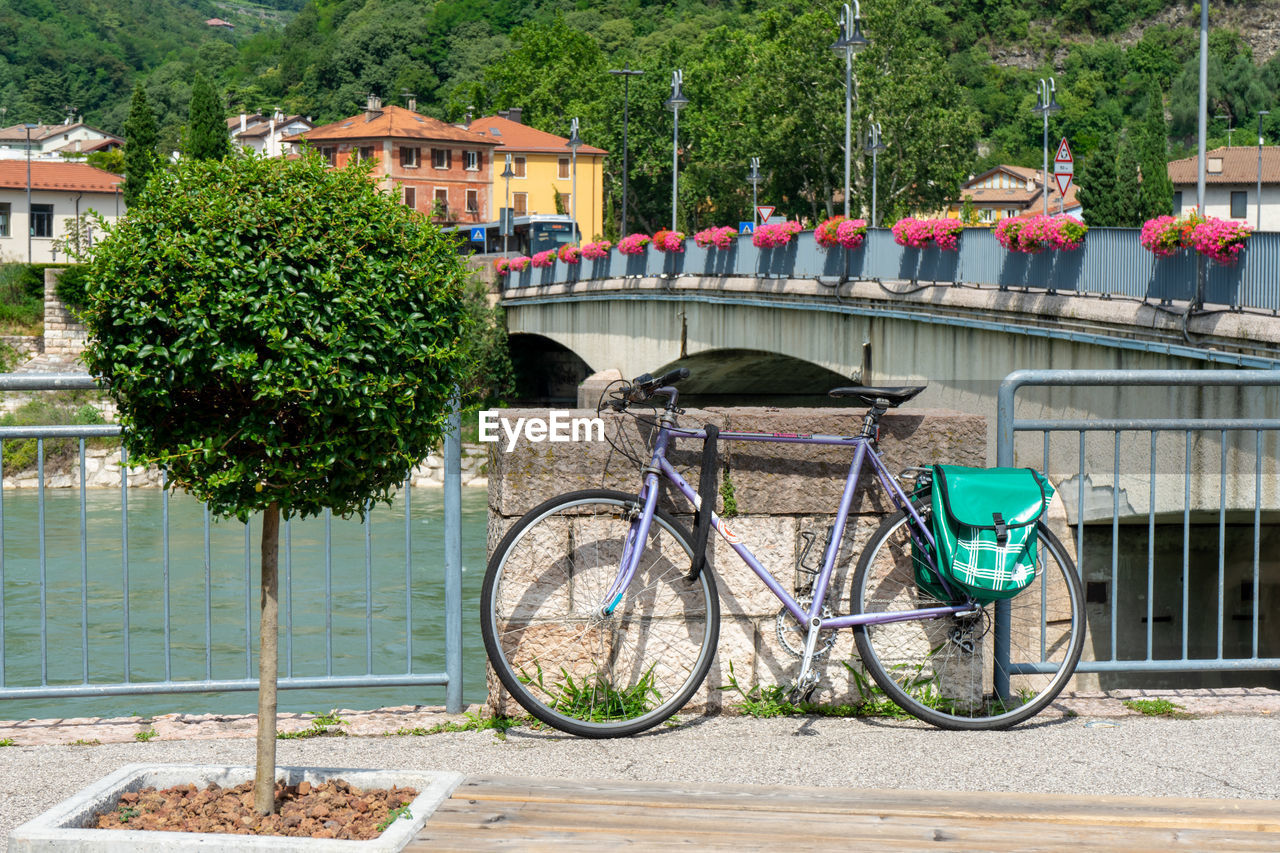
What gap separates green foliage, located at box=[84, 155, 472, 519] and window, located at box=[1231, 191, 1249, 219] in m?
81.3

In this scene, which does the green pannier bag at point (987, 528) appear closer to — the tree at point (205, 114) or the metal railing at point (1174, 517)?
the metal railing at point (1174, 517)

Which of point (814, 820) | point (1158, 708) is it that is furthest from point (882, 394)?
point (814, 820)

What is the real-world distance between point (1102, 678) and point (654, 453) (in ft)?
30.3

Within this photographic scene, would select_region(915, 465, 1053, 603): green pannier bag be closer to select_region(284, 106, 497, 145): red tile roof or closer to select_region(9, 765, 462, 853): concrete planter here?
select_region(9, 765, 462, 853): concrete planter

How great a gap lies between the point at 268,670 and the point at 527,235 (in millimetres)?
71851

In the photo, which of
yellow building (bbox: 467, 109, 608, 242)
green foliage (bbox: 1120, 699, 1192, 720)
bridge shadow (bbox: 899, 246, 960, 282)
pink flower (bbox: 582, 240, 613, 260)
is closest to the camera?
green foliage (bbox: 1120, 699, 1192, 720)

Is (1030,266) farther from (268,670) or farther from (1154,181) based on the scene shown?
(1154,181)

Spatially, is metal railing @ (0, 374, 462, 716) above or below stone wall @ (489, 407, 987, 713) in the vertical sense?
below

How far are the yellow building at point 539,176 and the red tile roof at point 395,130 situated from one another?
3.49 metres

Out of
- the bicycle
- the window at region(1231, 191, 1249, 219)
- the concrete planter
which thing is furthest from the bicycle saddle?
the window at region(1231, 191, 1249, 219)

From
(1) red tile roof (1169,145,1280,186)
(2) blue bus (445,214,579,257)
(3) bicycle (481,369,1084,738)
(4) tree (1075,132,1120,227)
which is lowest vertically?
(3) bicycle (481,369,1084,738)

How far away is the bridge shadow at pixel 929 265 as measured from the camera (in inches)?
733

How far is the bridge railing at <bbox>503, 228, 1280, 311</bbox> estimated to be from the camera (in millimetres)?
12320

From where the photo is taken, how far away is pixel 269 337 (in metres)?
3.33
